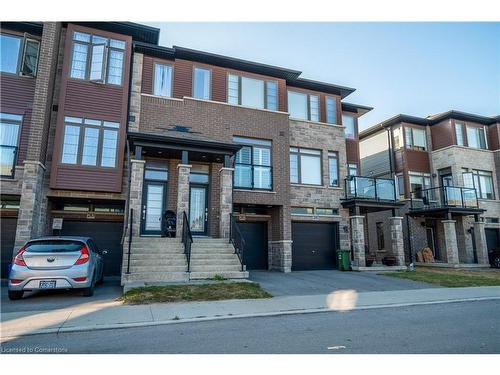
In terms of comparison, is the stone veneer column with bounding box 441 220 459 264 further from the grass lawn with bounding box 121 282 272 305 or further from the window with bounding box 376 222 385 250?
the grass lawn with bounding box 121 282 272 305

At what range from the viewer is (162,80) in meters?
15.1

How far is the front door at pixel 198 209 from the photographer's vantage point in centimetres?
1395

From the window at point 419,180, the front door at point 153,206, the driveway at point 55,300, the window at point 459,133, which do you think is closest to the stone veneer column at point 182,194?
the front door at point 153,206

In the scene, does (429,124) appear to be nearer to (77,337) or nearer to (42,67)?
(42,67)

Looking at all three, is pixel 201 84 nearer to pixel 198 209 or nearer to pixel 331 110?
pixel 198 209

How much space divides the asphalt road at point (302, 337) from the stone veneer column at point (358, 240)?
8.90 metres

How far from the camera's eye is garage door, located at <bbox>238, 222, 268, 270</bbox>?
1573 centimetres

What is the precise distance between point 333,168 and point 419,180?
8392 mm

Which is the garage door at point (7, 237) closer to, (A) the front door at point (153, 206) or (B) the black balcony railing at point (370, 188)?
(A) the front door at point (153, 206)

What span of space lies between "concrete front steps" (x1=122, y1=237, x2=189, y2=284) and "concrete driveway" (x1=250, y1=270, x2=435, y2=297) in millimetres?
2676

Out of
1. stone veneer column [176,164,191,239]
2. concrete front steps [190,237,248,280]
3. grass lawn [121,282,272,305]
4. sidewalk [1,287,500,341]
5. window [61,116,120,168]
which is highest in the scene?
window [61,116,120,168]

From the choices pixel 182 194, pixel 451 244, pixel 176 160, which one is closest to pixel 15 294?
pixel 182 194

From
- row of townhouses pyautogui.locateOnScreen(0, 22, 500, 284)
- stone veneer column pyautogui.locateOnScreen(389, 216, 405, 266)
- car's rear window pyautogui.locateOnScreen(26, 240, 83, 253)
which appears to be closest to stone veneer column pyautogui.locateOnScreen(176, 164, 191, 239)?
row of townhouses pyautogui.locateOnScreen(0, 22, 500, 284)

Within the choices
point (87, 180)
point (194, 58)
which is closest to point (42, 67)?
point (87, 180)
